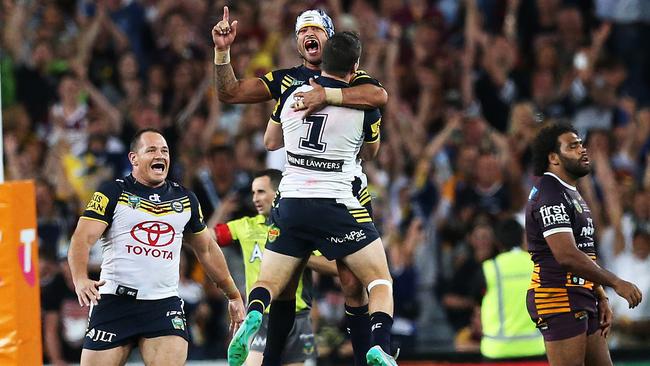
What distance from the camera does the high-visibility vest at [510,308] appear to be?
508 inches

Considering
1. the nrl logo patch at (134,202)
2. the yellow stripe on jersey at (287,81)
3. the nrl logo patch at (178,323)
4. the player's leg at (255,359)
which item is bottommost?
the player's leg at (255,359)

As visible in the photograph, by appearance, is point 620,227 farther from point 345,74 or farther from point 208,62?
point 345,74

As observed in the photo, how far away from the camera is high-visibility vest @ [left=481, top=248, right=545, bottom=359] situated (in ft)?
42.4

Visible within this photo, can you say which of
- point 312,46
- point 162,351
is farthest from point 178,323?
point 312,46

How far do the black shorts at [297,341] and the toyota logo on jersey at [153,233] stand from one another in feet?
6.04

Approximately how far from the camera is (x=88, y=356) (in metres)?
10.2

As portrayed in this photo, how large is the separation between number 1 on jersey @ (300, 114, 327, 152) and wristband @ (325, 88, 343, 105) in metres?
0.13

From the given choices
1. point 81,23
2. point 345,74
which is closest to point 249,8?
point 81,23

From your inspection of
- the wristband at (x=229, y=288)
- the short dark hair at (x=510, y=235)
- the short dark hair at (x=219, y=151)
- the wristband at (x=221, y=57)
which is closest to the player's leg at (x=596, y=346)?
the short dark hair at (x=510, y=235)

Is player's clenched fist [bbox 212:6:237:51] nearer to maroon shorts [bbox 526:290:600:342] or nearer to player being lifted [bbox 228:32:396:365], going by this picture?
player being lifted [bbox 228:32:396:365]

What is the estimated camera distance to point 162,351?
33.4 feet

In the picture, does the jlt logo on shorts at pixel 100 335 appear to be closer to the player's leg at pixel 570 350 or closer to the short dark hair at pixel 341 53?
the short dark hair at pixel 341 53

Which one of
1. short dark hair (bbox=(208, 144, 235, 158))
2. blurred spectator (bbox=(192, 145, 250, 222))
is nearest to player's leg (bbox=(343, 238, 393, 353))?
blurred spectator (bbox=(192, 145, 250, 222))

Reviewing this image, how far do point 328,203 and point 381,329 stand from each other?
3.31 ft
